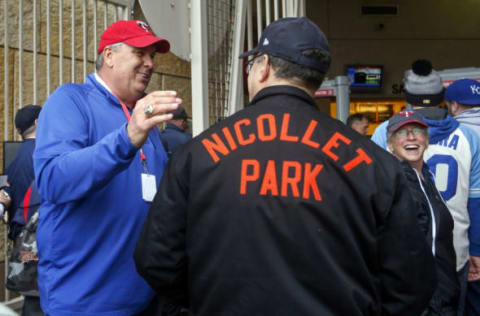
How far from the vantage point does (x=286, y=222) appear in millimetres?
1361

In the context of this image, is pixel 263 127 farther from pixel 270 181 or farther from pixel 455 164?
pixel 455 164

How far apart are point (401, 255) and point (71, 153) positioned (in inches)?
41.0

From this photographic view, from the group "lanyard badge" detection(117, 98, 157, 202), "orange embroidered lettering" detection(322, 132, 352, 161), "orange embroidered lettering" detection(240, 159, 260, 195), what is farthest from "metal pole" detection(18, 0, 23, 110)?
"orange embroidered lettering" detection(322, 132, 352, 161)

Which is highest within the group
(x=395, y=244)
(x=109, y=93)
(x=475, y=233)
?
(x=109, y=93)

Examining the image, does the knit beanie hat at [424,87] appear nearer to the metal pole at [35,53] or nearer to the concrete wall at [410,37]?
the metal pole at [35,53]

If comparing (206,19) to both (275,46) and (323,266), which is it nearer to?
(275,46)

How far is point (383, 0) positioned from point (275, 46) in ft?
42.1

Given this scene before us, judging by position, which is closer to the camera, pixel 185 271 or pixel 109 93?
pixel 185 271

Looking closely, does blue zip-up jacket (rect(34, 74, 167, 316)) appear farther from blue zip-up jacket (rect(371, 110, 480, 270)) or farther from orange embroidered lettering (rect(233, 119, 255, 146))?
blue zip-up jacket (rect(371, 110, 480, 270))

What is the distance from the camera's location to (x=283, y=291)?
1361 mm

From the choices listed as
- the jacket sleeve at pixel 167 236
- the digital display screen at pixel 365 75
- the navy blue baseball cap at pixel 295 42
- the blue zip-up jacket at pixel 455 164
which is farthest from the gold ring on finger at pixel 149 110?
the digital display screen at pixel 365 75

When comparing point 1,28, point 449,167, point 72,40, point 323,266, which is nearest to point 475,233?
point 449,167

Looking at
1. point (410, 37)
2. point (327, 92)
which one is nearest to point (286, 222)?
point (327, 92)

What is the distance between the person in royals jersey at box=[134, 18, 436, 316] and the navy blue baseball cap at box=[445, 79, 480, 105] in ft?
7.01
